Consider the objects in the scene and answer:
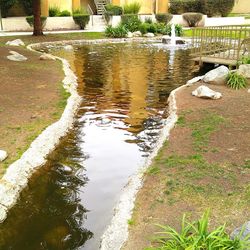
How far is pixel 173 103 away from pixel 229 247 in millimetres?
A: 6974

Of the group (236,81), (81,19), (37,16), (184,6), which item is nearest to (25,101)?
(236,81)

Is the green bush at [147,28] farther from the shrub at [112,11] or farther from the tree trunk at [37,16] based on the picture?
the tree trunk at [37,16]

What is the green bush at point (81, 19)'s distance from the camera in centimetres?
3259

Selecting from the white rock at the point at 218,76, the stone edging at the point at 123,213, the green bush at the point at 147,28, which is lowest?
the stone edging at the point at 123,213

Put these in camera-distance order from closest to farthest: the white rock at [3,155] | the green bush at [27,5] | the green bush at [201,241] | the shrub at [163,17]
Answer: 1. the green bush at [201,241]
2. the white rock at [3,155]
3. the green bush at [27,5]
4. the shrub at [163,17]

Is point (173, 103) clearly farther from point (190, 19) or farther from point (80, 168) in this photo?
point (190, 19)

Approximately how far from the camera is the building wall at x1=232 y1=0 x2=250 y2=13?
154ft

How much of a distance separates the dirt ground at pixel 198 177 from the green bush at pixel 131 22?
23322 millimetres

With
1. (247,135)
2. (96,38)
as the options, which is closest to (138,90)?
(247,135)

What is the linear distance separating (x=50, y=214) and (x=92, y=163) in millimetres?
2043

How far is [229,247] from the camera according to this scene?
445cm

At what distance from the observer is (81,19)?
32.7 m

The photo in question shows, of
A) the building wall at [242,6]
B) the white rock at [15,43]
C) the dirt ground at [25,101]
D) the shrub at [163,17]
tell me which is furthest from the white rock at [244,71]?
the building wall at [242,6]

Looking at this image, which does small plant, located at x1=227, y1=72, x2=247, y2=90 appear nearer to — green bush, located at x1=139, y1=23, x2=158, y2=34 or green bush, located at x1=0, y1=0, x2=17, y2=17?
green bush, located at x1=139, y1=23, x2=158, y2=34
